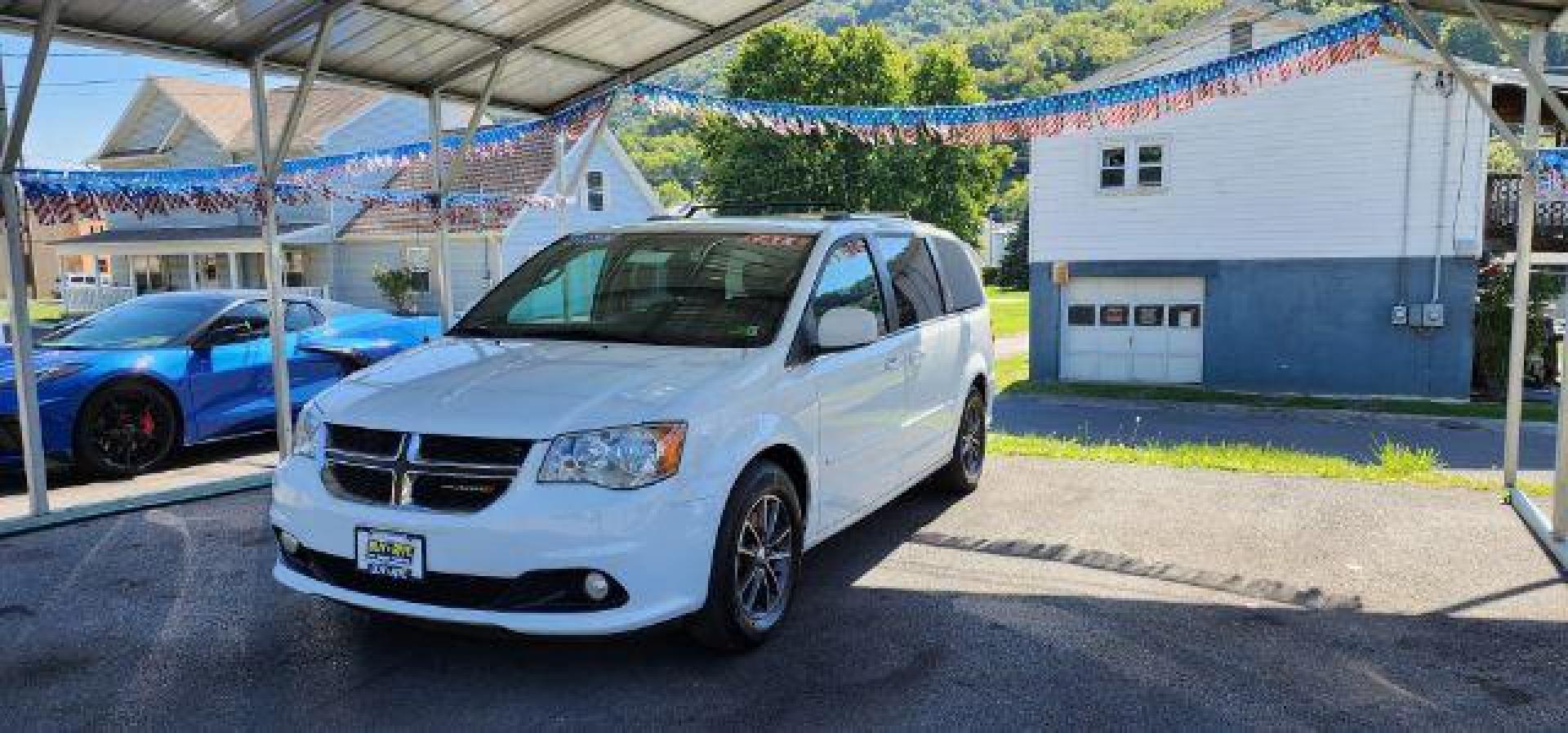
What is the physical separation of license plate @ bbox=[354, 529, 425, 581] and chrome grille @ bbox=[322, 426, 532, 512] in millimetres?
115

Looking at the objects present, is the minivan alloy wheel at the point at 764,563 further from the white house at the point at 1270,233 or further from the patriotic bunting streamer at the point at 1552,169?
the white house at the point at 1270,233

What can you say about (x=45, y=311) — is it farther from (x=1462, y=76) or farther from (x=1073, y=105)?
(x=1462, y=76)

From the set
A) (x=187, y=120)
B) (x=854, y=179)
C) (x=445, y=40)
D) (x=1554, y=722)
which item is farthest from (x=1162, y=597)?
(x=854, y=179)

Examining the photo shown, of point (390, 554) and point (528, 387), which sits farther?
point (528, 387)

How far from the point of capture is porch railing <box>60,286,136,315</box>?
1298 inches

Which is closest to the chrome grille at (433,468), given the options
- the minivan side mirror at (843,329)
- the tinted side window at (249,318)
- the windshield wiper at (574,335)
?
the windshield wiper at (574,335)

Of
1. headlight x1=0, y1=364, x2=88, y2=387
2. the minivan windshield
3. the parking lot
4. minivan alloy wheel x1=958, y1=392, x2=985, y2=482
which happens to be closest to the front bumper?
the parking lot

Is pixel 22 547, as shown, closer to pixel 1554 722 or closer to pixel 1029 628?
pixel 1029 628

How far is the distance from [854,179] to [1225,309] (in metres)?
23.6

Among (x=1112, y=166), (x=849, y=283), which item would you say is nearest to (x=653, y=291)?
(x=849, y=283)

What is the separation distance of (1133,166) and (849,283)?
17198 mm

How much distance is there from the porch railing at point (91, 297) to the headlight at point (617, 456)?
33815 mm

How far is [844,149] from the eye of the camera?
41.9 m

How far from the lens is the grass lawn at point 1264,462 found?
775cm
